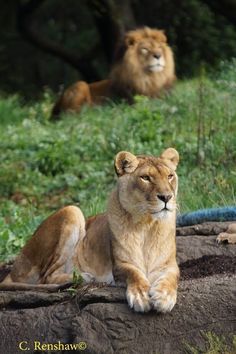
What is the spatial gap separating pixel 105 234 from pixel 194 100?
6811 mm

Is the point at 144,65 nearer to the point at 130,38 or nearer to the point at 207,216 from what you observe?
the point at 130,38

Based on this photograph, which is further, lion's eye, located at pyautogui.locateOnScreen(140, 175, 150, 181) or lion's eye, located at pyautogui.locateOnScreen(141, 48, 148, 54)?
lion's eye, located at pyautogui.locateOnScreen(141, 48, 148, 54)

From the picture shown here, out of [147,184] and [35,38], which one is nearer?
[147,184]

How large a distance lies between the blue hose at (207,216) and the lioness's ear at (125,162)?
5.34 feet

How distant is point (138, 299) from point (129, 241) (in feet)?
1.58

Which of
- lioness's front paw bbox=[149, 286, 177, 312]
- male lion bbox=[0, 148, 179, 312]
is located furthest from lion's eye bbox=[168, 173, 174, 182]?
lioness's front paw bbox=[149, 286, 177, 312]

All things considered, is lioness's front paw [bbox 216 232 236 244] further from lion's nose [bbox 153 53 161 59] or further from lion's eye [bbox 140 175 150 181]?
lion's nose [bbox 153 53 161 59]

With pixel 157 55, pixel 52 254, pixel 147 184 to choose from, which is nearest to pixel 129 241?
pixel 147 184

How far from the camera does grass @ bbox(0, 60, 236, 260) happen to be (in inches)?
404

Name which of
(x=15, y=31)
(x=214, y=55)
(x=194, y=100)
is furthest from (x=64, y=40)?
(x=194, y=100)

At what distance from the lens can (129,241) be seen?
6355 millimetres

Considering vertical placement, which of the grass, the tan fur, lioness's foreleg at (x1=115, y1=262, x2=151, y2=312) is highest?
lioness's foreleg at (x1=115, y1=262, x2=151, y2=312)

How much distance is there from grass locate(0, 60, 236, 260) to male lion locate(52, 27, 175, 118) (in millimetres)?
798

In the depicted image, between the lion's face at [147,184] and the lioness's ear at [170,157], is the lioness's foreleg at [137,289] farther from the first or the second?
the lioness's ear at [170,157]
